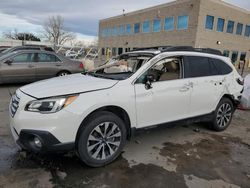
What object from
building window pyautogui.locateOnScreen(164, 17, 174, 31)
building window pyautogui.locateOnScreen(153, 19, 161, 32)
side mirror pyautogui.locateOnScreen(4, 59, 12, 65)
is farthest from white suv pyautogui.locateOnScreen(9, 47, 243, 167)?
building window pyautogui.locateOnScreen(153, 19, 161, 32)

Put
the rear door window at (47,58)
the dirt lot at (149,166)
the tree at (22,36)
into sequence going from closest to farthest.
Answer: the dirt lot at (149,166)
the rear door window at (47,58)
the tree at (22,36)

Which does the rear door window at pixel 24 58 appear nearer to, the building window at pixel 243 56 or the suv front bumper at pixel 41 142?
the suv front bumper at pixel 41 142

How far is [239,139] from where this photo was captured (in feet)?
14.4

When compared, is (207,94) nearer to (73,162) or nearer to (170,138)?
(170,138)

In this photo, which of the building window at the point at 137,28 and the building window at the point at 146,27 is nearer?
the building window at the point at 146,27

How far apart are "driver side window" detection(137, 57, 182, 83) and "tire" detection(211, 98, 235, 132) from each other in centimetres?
137

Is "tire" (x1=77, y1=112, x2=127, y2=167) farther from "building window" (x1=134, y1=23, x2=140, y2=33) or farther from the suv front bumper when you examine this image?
"building window" (x1=134, y1=23, x2=140, y2=33)

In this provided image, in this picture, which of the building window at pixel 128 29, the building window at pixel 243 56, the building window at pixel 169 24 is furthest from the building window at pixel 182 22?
the building window at pixel 243 56

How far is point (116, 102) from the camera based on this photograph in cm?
297

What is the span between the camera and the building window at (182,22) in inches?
878

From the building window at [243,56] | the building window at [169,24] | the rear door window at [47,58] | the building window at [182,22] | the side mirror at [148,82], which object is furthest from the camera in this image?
the building window at [243,56]

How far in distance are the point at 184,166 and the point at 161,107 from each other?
0.96 m

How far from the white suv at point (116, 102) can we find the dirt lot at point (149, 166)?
285 millimetres

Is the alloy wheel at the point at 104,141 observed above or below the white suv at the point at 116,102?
below
